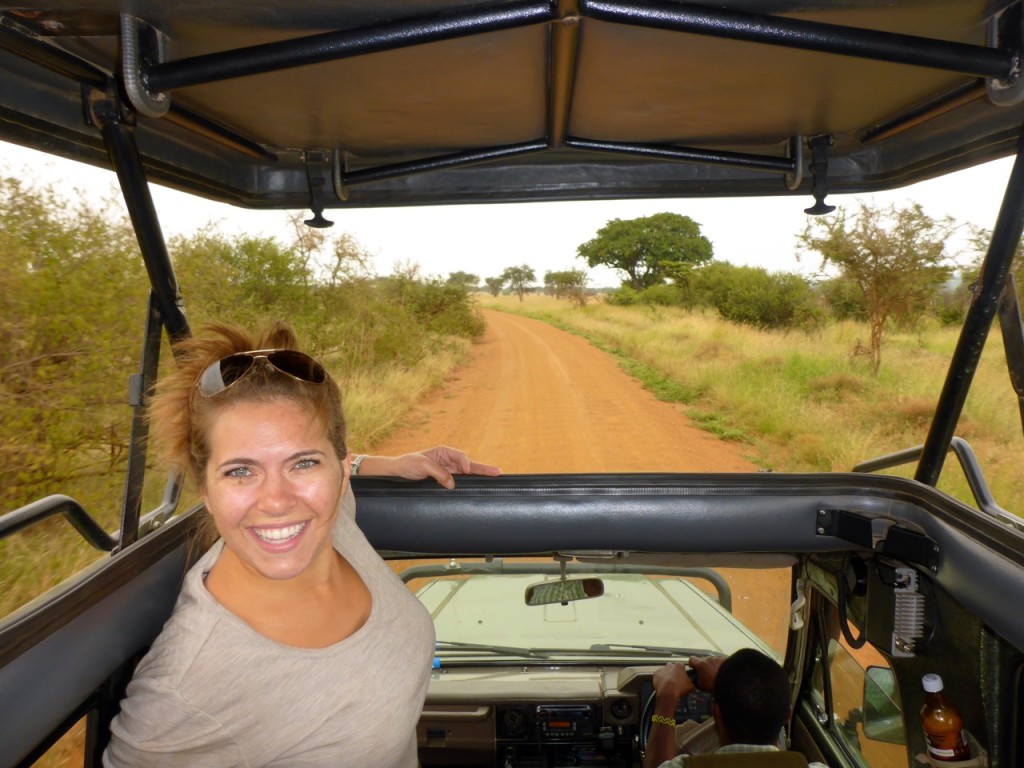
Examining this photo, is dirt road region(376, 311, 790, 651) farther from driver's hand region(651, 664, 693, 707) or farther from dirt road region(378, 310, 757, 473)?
driver's hand region(651, 664, 693, 707)

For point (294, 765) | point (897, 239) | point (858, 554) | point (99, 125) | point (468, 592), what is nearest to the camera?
point (294, 765)

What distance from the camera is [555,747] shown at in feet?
9.00

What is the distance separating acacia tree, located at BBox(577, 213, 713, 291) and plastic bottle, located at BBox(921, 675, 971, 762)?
2850 centimetres

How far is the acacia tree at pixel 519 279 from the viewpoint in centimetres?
5431

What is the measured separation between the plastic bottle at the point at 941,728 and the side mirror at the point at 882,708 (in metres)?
0.19

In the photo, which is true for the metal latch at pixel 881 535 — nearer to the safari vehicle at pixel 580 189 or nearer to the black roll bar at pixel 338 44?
the safari vehicle at pixel 580 189

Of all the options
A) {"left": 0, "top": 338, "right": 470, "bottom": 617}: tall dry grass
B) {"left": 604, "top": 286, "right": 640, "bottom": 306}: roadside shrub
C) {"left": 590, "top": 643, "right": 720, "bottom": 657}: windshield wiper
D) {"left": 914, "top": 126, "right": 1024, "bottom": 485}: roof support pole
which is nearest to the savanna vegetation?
{"left": 0, "top": 338, "right": 470, "bottom": 617}: tall dry grass

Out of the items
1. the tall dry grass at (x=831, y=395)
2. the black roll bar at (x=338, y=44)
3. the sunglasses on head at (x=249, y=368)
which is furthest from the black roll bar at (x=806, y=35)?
the tall dry grass at (x=831, y=395)

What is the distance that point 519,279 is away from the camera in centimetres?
5494

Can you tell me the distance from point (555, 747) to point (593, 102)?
7.33 ft

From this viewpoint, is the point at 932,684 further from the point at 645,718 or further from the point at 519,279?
the point at 519,279

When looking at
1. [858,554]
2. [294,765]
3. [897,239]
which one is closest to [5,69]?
[294,765]

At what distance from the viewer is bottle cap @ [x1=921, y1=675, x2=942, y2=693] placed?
69.7 inches

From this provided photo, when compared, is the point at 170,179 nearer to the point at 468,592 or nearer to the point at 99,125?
the point at 99,125
